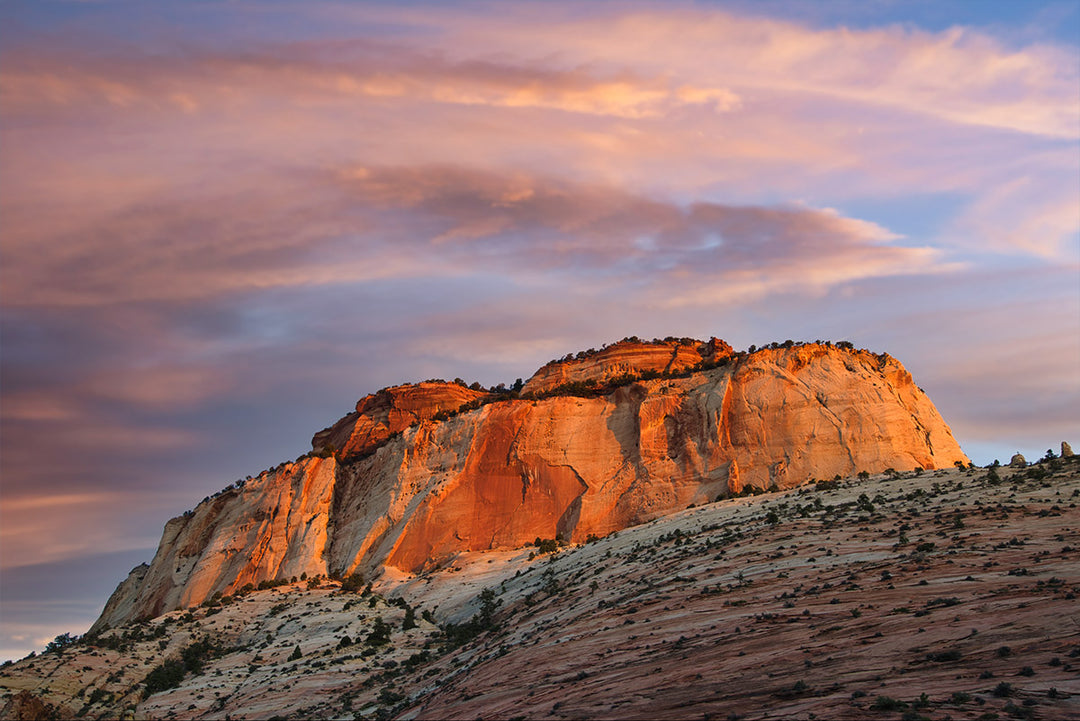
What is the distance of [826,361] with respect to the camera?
192 feet

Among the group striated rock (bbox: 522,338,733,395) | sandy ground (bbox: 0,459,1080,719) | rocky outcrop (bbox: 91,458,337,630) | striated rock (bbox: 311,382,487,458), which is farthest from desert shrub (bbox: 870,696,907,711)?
striated rock (bbox: 311,382,487,458)

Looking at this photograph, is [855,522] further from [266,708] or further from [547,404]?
[547,404]

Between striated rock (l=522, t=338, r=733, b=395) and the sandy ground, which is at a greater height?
striated rock (l=522, t=338, r=733, b=395)

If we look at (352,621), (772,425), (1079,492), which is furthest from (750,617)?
(772,425)

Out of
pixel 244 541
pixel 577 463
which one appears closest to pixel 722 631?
pixel 577 463

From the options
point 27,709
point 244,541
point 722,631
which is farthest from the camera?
point 244,541

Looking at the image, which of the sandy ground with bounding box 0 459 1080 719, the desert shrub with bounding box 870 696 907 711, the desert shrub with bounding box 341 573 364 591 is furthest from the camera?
the desert shrub with bounding box 341 573 364 591

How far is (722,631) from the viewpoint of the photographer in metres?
24.3

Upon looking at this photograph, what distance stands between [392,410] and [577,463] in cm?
2174

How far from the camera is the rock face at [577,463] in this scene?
55.1 metres

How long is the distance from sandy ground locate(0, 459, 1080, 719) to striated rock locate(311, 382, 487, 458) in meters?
24.0

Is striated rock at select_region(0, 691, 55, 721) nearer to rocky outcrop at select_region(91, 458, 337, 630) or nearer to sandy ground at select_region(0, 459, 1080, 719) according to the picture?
sandy ground at select_region(0, 459, 1080, 719)

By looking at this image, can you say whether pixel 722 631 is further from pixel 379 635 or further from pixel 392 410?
pixel 392 410

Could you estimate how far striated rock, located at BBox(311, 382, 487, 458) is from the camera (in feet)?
243
